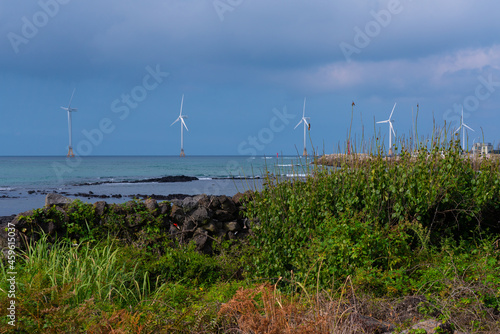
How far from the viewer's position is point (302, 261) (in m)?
5.32

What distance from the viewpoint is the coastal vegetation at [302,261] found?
11.8ft

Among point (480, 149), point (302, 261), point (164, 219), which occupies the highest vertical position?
point (480, 149)

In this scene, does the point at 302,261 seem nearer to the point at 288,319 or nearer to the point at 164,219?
the point at 288,319

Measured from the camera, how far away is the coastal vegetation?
11.8 ft

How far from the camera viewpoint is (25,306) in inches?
148

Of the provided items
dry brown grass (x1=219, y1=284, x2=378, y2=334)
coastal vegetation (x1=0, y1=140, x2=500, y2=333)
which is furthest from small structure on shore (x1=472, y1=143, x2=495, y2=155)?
dry brown grass (x1=219, y1=284, x2=378, y2=334)

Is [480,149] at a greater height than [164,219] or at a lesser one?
greater

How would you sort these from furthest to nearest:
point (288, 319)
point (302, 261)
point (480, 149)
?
point (480, 149) < point (302, 261) < point (288, 319)

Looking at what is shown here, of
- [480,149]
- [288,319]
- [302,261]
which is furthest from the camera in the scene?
[480,149]

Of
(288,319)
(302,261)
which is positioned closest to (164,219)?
(302,261)

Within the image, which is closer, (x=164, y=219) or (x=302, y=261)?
(x=302, y=261)

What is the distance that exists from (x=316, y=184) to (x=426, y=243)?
5.77 ft

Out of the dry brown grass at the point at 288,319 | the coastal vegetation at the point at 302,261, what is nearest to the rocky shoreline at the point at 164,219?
the coastal vegetation at the point at 302,261

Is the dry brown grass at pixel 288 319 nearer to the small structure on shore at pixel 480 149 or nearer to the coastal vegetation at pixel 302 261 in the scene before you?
the coastal vegetation at pixel 302 261
